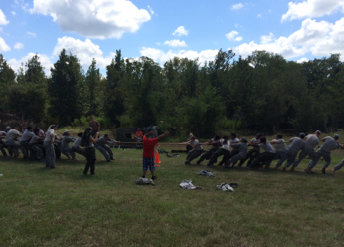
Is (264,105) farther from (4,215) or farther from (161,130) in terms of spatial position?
(4,215)

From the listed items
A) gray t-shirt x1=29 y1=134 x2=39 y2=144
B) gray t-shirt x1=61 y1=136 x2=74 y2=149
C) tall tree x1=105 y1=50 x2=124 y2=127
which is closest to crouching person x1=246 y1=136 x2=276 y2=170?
gray t-shirt x1=61 y1=136 x2=74 y2=149

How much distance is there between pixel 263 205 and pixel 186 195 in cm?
216

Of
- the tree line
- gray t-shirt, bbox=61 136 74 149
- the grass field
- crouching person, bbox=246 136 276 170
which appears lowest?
the grass field

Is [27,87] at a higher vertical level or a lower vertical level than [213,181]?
higher

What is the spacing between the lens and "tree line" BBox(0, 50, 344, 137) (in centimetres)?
2969

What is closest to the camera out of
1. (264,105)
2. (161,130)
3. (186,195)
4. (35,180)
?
(186,195)

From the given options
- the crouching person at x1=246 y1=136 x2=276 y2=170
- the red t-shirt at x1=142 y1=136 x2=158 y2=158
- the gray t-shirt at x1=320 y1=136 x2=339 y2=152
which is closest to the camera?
the red t-shirt at x1=142 y1=136 x2=158 y2=158

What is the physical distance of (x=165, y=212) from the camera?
20.7 ft

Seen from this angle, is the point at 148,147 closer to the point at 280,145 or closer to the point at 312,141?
the point at 280,145

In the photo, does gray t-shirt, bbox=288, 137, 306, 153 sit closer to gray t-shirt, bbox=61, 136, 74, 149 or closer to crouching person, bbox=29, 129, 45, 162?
gray t-shirt, bbox=61, 136, 74, 149

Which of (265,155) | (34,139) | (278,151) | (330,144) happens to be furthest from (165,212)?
(34,139)

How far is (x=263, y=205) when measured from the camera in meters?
7.39

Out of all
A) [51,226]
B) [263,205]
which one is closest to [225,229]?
[263,205]

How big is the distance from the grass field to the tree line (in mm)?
19530
